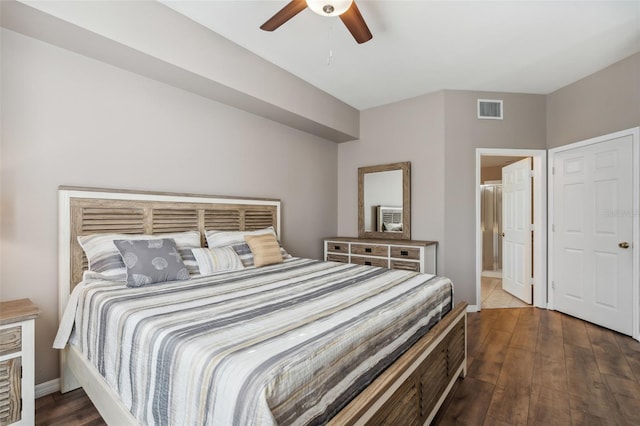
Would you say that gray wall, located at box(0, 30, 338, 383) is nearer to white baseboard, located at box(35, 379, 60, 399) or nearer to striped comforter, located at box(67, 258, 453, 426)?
white baseboard, located at box(35, 379, 60, 399)

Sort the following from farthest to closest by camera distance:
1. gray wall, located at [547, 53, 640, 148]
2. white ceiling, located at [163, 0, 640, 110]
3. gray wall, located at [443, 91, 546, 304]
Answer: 1. gray wall, located at [443, 91, 546, 304]
2. gray wall, located at [547, 53, 640, 148]
3. white ceiling, located at [163, 0, 640, 110]

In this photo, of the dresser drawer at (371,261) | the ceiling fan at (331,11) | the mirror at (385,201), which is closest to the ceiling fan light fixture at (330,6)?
the ceiling fan at (331,11)

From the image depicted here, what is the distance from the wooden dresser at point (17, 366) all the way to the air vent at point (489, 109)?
464 centimetres

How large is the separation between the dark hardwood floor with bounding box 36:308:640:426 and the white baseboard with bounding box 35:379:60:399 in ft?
0.16

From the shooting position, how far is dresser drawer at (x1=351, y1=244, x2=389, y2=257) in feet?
12.9

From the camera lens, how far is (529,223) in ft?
13.4

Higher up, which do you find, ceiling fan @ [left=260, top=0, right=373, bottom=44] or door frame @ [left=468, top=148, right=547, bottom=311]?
ceiling fan @ [left=260, top=0, right=373, bottom=44]

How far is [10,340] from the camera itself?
63.6 inches

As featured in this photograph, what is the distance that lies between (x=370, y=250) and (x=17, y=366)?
335cm

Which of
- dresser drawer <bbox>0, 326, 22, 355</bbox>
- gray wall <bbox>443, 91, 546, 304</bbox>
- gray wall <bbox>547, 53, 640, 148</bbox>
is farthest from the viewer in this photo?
gray wall <bbox>443, 91, 546, 304</bbox>

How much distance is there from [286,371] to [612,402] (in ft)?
7.70

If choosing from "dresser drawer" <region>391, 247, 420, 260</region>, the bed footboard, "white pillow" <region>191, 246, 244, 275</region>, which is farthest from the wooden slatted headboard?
the bed footboard

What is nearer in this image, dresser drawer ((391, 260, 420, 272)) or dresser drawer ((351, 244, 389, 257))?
dresser drawer ((391, 260, 420, 272))

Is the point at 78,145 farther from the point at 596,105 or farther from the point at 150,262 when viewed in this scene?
the point at 596,105
